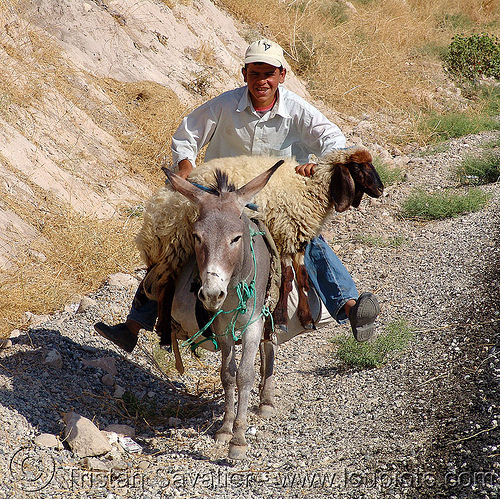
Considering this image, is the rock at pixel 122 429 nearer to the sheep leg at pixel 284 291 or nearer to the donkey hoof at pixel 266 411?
the donkey hoof at pixel 266 411

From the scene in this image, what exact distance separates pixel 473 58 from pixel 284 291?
11.9m

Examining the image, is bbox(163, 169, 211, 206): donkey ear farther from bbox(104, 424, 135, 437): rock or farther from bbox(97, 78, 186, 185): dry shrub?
bbox(97, 78, 186, 185): dry shrub

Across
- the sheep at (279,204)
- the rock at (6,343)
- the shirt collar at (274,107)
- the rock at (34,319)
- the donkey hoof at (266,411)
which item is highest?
the shirt collar at (274,107)

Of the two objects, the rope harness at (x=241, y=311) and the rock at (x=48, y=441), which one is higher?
the rope harness at (x=241, y=311)

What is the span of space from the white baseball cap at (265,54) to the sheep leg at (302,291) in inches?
52.7

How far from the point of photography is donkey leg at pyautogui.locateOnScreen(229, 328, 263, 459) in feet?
11.9

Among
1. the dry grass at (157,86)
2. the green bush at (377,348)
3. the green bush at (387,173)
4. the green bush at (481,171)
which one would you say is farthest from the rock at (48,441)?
the green bush at (481,171)

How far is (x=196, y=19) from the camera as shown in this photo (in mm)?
11109

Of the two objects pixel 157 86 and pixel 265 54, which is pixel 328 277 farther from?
pixel 157 86

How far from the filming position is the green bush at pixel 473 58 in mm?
13523

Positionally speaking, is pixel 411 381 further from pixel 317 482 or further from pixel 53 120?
pixel 53 120

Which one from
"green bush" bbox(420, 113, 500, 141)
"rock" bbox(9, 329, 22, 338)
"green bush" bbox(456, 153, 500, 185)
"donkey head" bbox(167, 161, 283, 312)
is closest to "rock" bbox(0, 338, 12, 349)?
"rock" bbox(9, 329, 22, 338)

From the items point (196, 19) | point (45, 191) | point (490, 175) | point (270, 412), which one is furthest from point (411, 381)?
point (196, 19)

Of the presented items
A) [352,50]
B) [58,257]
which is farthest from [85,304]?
[352,50]
